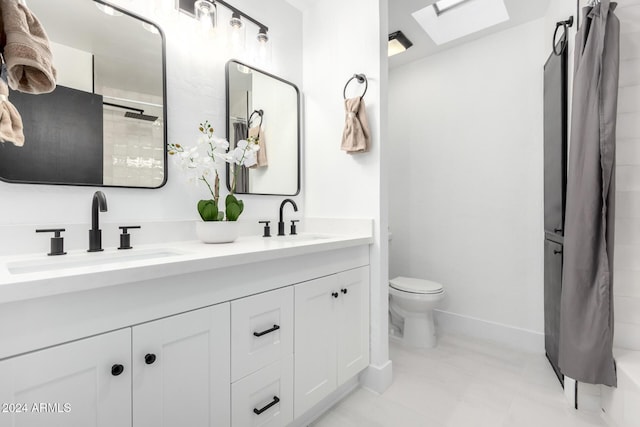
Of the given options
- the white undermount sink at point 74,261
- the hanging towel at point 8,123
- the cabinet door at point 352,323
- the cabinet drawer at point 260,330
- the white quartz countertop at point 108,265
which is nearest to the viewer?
the white quartz countertop at point 108,265

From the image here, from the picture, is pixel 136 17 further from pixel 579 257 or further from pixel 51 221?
pixel 579 257

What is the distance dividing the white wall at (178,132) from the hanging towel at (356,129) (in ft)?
1.98

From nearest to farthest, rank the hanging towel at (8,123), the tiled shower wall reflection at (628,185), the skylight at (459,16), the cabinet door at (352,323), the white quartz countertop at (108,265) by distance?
the white quartz countertop at (108,265) < the hanging towel at (8,123) < the tiled shower wall reflection at (628,185) < the cabinet door at (352,323) < the skylight at (459,16)

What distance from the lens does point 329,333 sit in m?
1.56

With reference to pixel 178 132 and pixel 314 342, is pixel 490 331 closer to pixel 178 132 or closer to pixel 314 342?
pixel 314 342

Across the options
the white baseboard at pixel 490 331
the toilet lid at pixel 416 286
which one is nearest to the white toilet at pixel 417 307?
the toilet lid at pixel 416 286

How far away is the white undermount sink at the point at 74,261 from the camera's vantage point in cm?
101

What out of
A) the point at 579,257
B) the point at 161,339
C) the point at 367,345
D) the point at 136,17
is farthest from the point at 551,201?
the point at 136,17

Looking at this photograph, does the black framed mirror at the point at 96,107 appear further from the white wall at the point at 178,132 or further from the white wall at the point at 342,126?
the white wall at the point at 342,126

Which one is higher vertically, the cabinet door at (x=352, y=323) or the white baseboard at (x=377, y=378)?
the cabinet door at (x=352, y=323)

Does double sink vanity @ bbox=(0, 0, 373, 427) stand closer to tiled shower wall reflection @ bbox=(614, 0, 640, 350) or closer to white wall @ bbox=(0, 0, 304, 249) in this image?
white wall @ bbox=(0, 0, 304, 249)

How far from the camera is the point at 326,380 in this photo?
5.04 ft

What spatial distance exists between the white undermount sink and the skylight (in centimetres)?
240

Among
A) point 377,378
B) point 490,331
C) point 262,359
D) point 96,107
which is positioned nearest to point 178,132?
point 96,107
